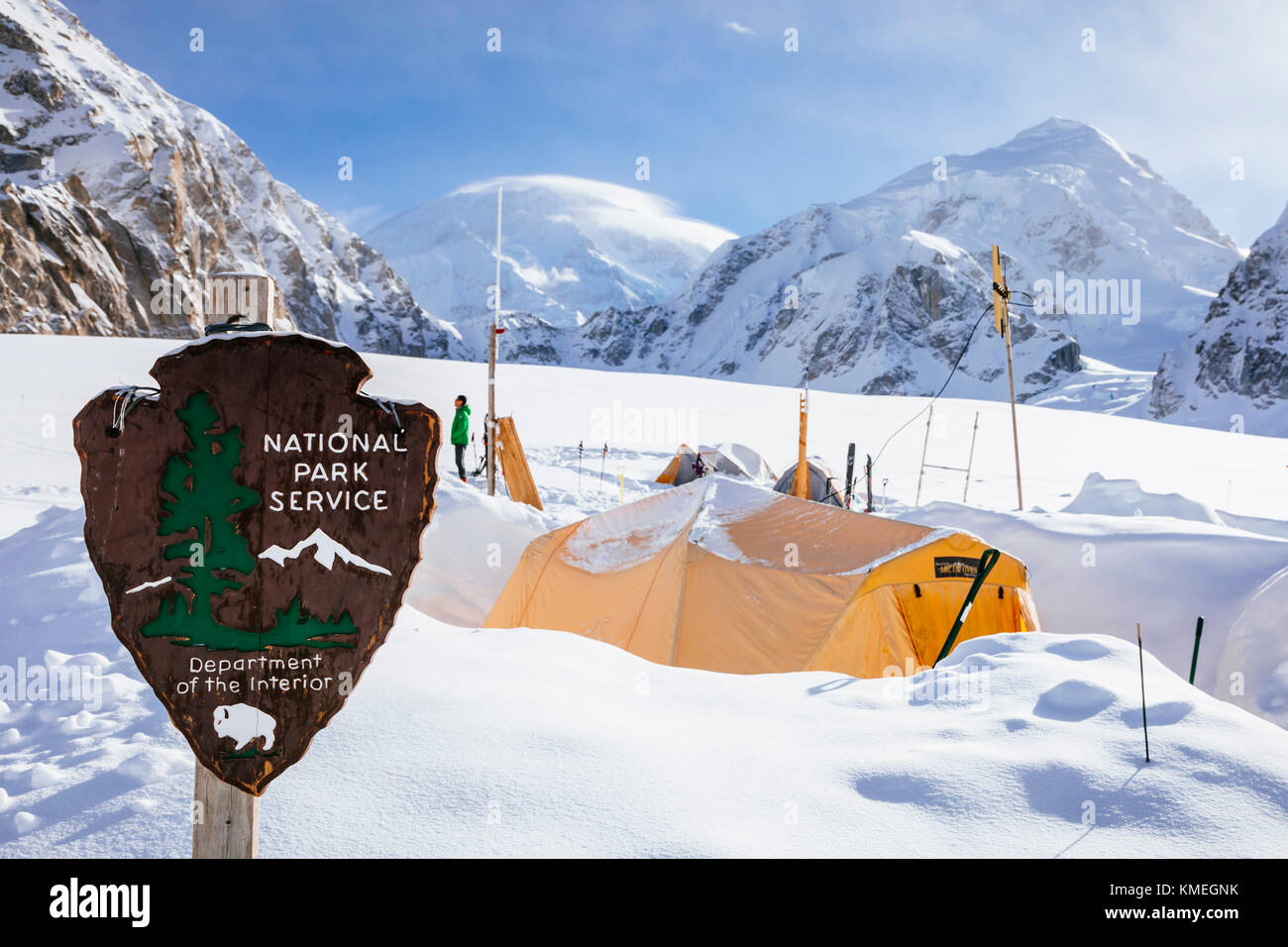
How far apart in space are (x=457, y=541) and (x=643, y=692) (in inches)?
245

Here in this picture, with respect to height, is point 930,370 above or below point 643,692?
above

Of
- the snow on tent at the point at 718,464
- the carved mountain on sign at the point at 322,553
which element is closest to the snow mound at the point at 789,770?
the carved mountain on sign at the point at 322,553

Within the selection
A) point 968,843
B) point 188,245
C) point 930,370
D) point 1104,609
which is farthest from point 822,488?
point 930,370

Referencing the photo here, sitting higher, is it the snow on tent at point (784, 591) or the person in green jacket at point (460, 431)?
the person in green jacket at point (460, 431)

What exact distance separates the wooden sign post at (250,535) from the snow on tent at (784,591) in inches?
174

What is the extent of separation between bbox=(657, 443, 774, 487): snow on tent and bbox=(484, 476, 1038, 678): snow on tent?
35.2 feet

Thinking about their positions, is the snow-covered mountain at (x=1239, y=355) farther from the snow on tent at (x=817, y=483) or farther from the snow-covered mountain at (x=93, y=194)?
the snow-covered mountain at (x=93, y=194)

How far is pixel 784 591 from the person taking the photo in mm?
6266

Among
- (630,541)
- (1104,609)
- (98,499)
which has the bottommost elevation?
(1104,609)

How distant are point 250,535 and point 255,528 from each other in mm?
20

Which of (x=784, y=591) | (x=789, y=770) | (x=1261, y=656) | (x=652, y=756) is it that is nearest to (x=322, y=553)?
(x=652, y=756)

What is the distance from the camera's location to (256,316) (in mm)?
1971

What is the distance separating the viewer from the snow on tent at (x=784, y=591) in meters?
5.91
